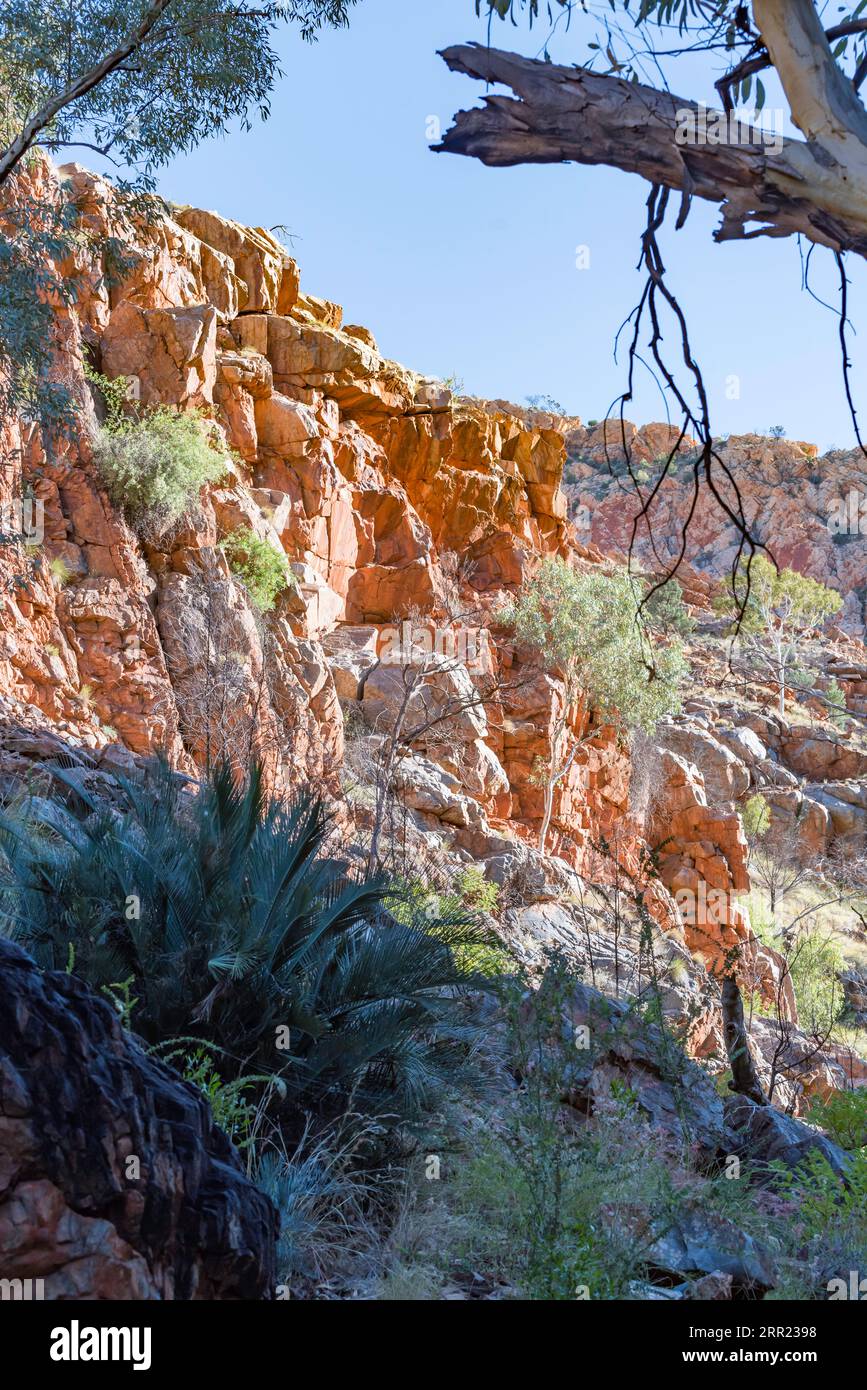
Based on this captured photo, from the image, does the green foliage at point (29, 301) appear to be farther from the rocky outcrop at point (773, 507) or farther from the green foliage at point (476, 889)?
the rocky outcrop at point (773, 507)

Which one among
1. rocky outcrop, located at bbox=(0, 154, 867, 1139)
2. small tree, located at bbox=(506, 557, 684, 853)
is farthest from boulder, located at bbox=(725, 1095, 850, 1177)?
small tree, located at bbox=(506, 557, 684, 853)

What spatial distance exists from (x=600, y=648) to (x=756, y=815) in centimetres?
1010

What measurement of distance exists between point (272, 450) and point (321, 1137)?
20.0 meters

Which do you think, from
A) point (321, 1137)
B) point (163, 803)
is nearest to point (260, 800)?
point (163, 803)

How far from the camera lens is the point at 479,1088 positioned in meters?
5.05

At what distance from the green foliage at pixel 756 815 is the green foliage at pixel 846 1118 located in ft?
85.7

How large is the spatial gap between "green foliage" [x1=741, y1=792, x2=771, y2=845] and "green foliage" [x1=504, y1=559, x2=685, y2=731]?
25.7ft

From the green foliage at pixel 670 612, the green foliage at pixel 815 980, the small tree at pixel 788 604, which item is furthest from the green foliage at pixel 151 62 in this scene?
the small tree at pixel 788 604

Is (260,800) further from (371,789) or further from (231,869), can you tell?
(371,789)

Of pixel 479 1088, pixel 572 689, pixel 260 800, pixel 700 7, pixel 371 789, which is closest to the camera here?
pixel 700 7

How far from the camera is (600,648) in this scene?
85.5ft

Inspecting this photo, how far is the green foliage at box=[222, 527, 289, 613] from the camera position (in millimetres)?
18047

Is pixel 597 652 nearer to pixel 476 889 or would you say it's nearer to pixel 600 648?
pixel 600 648

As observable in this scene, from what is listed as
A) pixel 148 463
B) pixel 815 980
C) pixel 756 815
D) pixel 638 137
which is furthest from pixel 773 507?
A: pixel 638 137
